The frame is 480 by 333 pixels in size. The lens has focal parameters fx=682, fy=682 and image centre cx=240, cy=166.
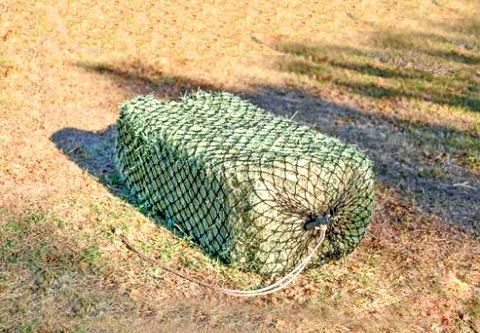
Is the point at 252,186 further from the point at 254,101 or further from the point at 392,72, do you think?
the point at 392,72

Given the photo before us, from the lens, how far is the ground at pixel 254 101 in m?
5.75

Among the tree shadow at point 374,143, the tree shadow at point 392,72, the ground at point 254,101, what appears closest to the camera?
the ground at point 254,101

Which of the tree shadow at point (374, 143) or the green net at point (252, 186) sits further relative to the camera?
the tree shadow at point (374, 143)

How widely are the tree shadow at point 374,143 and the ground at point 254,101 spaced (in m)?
0.03

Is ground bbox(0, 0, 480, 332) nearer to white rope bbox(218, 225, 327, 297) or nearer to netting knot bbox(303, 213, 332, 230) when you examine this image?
white rope bbox(218, 225, 327, 297)

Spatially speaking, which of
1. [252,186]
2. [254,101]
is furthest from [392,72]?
[252,186]

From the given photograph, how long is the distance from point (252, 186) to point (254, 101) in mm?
5571

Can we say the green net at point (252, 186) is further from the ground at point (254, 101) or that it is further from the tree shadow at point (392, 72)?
the tree shadow at point (392, 72)

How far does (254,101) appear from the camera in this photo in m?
11.2

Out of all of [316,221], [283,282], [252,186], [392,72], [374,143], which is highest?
[252,186]

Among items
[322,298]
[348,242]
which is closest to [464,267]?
[348,242]

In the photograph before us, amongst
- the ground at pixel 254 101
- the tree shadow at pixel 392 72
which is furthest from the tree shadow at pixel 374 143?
the tree shadow at pixel 392 72

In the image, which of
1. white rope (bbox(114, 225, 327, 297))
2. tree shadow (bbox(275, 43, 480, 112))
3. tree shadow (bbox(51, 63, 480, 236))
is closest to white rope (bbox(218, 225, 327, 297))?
white rope (bbox(114, 225, 327, 297))

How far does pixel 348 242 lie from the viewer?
6.41 meters
